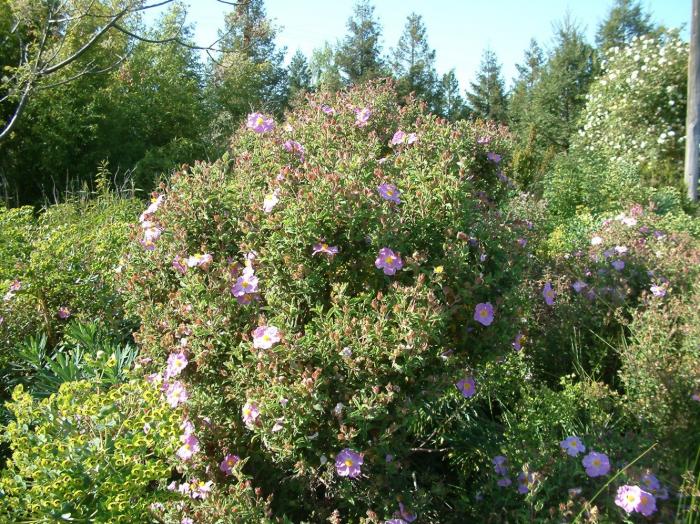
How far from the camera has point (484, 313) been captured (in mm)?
2072

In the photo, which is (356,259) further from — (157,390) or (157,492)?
(157,492)

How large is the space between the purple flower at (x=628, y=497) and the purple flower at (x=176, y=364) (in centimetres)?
149

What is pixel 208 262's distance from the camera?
2.09 meters

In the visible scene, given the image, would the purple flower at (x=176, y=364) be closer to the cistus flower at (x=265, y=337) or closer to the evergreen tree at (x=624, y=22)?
the cistus flower at (x=265, y=337)

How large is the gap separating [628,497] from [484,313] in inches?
29.3

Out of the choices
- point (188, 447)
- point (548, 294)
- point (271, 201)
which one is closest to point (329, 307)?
point (271, 201)

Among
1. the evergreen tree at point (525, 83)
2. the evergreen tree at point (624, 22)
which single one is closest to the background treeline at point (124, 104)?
the evergreen tree at point (525, 83)

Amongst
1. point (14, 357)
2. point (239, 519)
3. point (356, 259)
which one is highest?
point (356, 259)

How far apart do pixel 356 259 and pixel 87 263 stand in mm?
2115

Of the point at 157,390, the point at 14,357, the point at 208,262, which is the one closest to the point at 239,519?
the point at 157,390

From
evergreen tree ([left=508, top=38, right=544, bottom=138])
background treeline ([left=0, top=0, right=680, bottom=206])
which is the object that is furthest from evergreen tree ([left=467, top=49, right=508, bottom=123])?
background treeline ([left=0, top=0, right=680, bottom=206])

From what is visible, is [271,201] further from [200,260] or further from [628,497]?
[628,497]

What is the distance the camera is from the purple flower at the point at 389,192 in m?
2.06

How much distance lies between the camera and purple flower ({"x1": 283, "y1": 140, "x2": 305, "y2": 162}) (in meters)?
2.44
